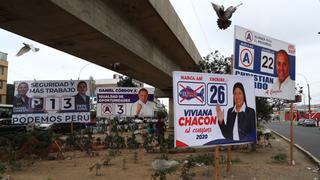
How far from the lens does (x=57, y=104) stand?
15.2 m

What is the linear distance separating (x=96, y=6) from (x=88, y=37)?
1.31m

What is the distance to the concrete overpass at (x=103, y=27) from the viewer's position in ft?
33.5

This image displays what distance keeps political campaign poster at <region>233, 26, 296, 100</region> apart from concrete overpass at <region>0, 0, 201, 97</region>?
12.8ft

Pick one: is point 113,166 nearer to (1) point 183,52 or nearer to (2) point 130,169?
(2) point 130,169

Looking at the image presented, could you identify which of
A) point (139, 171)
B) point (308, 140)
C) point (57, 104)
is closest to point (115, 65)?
point (57, 104)

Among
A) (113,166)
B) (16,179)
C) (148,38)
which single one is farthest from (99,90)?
(16,179)

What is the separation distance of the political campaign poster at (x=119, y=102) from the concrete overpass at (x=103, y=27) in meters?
1.25

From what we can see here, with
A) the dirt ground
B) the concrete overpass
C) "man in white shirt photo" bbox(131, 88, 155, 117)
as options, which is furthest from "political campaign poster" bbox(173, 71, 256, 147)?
"man in white shirt photo" bbox(131, 88, 155, 117)

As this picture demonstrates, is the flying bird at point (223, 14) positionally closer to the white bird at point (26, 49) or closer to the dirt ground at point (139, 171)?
the dirt ground at point (139, 171)

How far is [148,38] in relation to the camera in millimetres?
17828

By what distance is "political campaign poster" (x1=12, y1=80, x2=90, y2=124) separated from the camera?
15141mm

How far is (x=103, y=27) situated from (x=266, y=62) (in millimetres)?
4840

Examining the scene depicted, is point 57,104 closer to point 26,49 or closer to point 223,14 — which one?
point 26,49

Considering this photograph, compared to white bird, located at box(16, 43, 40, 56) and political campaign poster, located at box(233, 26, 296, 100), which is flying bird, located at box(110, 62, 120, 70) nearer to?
white bird, located at box(16, 43, 40, 56)
